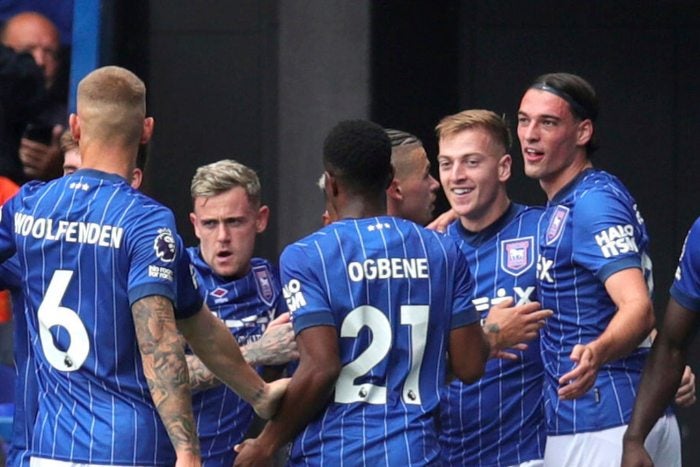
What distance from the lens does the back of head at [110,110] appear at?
5449mm

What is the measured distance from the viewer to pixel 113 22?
8992mm

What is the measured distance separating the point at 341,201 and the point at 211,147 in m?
4.21

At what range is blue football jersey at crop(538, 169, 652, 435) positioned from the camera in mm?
6375

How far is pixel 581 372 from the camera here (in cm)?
587

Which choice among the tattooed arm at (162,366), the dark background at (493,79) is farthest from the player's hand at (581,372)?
the dark background at (493,79)

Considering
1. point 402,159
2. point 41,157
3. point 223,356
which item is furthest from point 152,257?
point 41,157

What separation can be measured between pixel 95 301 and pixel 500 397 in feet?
6.41

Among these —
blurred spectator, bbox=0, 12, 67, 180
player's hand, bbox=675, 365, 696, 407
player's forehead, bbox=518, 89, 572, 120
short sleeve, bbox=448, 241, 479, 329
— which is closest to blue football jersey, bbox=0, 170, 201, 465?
short sleeve, bbox=448, 241, 479, 329

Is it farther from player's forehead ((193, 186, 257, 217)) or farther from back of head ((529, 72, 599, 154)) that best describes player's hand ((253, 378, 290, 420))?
back of head ((529, 72, 599, 154))

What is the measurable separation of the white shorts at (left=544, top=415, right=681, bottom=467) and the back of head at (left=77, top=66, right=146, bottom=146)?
2.15 meters

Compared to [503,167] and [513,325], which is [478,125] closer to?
[503,167]

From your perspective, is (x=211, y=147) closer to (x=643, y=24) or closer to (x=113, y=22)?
(x=113, y=22)

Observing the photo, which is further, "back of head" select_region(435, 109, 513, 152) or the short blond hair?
the short blond hair

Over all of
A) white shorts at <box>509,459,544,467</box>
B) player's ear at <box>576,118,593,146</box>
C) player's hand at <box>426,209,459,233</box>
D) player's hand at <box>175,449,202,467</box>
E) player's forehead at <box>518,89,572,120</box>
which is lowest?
white shorts at <box>509,459,544,467</box>
